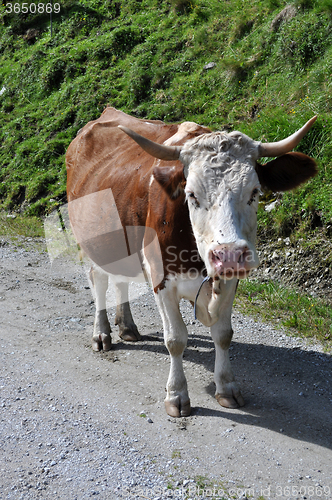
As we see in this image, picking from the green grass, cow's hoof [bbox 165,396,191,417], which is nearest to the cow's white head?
cow's hoof [bbox 165,396,191,417]

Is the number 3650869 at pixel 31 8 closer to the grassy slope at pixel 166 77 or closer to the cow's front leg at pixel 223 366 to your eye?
the grassy slope at pixel 166 77

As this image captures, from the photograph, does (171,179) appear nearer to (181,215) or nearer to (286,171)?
(181,215)

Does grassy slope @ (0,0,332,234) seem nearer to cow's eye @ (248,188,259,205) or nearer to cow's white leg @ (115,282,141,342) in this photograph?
cow's white leg @ (115,282,141,342)

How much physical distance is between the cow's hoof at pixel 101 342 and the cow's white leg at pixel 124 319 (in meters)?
0.27

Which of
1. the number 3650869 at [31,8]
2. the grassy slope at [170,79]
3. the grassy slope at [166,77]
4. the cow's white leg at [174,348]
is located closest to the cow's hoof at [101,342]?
the cow's white leg at [174,348]

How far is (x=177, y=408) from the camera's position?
3.98 metres

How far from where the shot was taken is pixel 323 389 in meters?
4.27

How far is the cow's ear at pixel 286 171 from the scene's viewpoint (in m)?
3.75

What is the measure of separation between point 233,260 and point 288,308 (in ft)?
9.67

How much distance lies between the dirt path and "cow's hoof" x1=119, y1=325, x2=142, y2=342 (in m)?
0.09

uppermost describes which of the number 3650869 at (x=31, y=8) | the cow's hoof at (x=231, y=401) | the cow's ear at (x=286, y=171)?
the cow's ear at (x=286, y=171)

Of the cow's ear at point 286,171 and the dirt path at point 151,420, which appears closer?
the dirt path at point 151,420

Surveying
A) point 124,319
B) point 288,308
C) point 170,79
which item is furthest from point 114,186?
point 170,79

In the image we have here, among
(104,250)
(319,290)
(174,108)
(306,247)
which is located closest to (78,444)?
(104,250)
